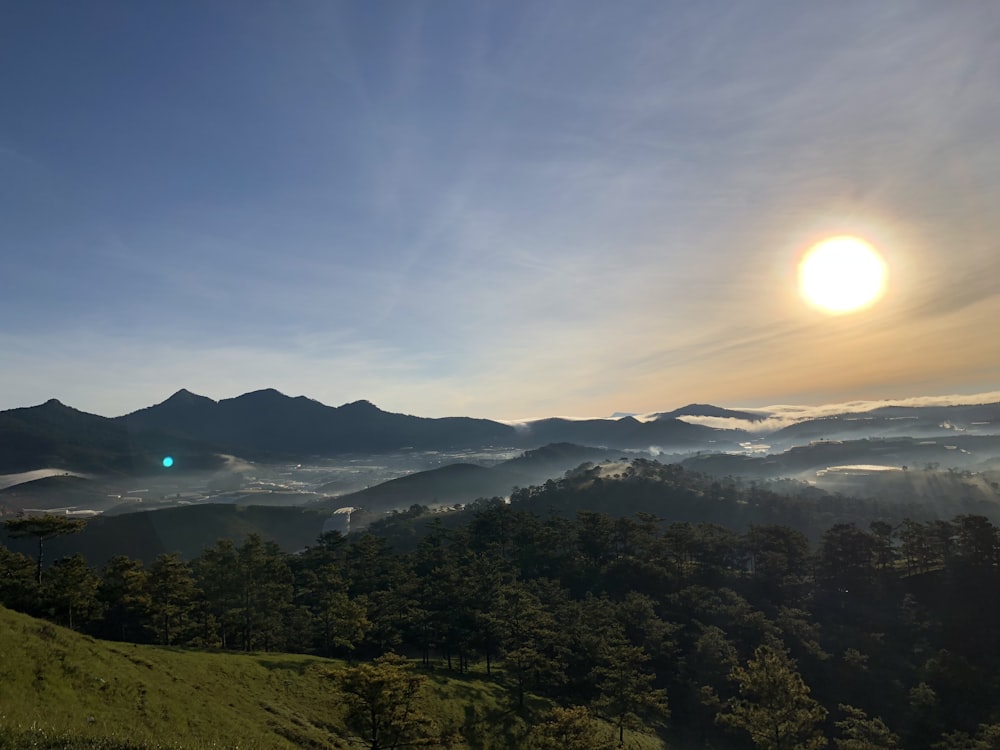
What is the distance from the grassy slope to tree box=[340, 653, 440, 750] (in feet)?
9.57

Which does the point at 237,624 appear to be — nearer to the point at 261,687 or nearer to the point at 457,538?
the point at 261,687

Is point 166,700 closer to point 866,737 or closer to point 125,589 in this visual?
point 125,589

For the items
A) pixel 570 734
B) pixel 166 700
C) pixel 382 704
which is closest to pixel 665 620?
pixel 570 734

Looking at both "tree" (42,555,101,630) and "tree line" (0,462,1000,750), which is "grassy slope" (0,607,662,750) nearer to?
"tree line" (0,462,1000,750)

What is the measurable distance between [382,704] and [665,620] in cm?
6483

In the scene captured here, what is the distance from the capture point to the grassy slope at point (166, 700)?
23078 mm

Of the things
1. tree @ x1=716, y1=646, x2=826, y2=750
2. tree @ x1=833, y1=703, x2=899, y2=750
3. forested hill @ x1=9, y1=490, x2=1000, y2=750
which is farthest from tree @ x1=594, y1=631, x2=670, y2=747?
tree @ x1=833, y1=703, x2=899, y2=750

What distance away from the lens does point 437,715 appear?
4831 centimetres

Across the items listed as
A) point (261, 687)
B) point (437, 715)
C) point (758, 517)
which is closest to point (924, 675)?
point (437, 715)

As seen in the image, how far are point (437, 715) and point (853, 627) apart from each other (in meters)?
71.7

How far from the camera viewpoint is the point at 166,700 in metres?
32.1

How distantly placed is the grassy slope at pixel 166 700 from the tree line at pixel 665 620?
25.0 feet

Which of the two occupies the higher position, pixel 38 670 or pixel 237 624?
pixel 38 670

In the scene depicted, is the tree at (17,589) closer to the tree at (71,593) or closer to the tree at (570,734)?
the tree at (71,593)
